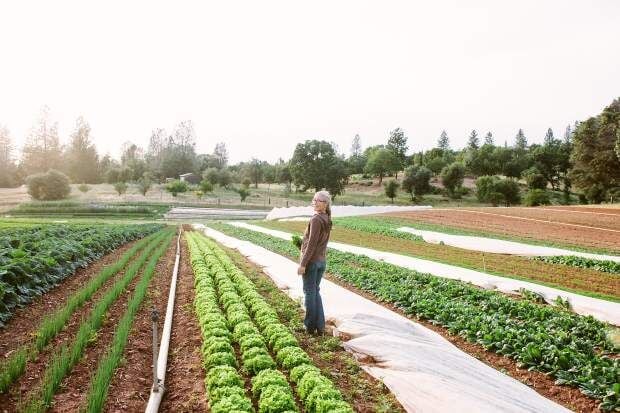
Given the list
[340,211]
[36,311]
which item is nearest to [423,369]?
[36,311]

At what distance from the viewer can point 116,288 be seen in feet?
36.2

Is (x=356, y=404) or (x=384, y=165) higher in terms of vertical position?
(x=384, y=165)

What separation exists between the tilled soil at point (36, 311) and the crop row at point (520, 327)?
26.3 ft

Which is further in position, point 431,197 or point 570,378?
point 431,197

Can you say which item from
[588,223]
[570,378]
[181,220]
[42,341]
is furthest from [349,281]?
[181,220]

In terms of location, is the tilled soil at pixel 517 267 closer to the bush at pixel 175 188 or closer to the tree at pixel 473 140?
the bush at pixel 175 188

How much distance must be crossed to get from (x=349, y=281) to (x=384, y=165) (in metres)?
89.0

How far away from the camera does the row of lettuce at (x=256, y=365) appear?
5246 mm

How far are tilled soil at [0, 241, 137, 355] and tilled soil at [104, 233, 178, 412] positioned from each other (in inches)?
75.4

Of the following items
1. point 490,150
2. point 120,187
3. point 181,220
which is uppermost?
point 490,150

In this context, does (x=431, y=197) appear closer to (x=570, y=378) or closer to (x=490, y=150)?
(x=490, y=150)

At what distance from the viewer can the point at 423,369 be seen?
6090 millimetres

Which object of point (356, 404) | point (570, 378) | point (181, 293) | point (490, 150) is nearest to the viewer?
point (356, 404)

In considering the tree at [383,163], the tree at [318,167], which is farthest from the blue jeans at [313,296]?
the tree at [383,163]
